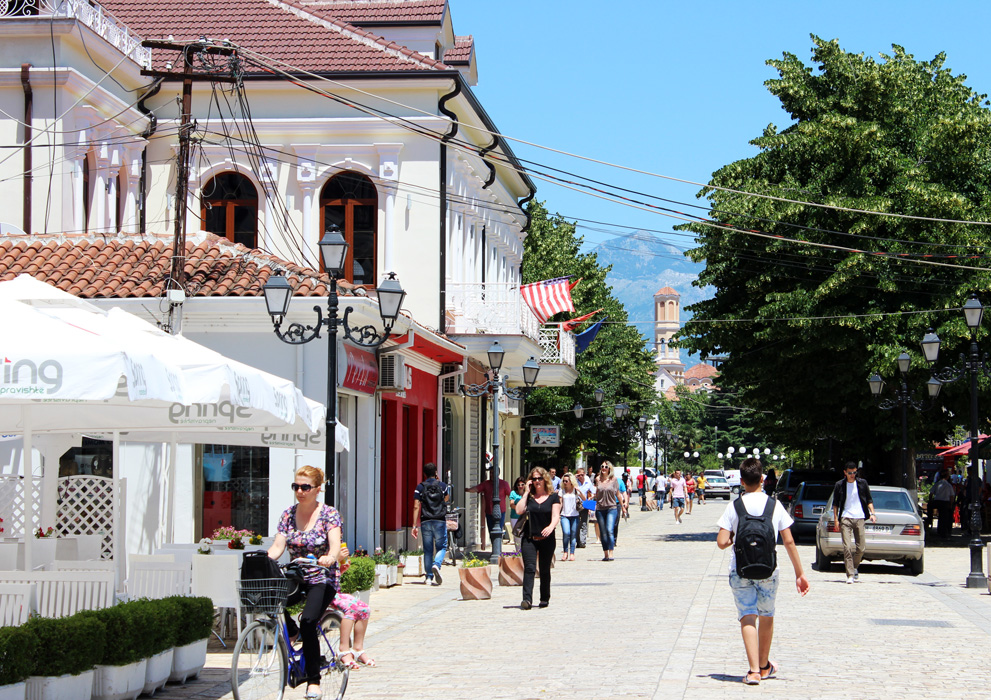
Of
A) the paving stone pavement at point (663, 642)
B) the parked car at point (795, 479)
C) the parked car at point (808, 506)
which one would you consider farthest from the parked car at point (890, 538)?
the parked car at point (795, 479)

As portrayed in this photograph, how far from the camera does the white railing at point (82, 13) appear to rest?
21422 millimetres

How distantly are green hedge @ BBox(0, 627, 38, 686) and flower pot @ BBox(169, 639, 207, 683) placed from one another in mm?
2105

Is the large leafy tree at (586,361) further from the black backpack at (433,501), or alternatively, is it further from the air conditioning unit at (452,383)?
the black backpack at (433,501)

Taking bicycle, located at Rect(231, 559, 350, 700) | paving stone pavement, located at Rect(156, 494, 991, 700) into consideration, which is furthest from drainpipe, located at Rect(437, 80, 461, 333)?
bicycle, located at Rect(231, 559, 350, 700)

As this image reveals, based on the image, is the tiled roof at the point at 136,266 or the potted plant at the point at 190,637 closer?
the potted plant at the point at 190,637

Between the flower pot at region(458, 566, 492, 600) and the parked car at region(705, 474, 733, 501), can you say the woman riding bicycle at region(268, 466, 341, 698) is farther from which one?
the parked car at region(705, 474, 733, 501)

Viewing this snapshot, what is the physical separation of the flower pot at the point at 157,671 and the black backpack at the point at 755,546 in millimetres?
4354

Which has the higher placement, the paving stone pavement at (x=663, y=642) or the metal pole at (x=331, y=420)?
the metal pole at (x=331, y=420)

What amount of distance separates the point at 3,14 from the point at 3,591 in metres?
15.8

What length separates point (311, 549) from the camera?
8992 millimetres

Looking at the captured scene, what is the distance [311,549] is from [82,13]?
15661 millimetres

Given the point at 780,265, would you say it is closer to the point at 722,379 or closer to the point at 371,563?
the point at 722,379

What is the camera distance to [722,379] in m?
31.7

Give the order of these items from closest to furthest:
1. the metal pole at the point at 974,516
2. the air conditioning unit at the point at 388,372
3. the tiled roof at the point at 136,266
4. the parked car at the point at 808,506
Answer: the tiled roof at the point at 136,266
the metal pole at the point at 974,516
the air conditioning unit at the point at 388,372
the parked car at the point at 808,506
